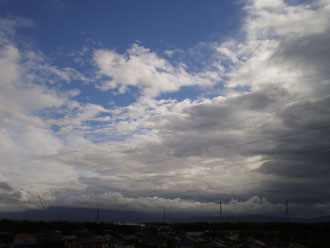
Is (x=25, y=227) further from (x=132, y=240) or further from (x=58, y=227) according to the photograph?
(x=132, y=240)

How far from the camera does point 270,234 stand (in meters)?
92.8

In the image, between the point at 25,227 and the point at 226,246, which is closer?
the point at 226,246

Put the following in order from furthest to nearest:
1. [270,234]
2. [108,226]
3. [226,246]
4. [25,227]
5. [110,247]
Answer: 1. [108,226]
2. [25,227]
3. [270,234]
4. [110,247]
5. [226,246]

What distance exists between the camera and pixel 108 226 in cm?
11519

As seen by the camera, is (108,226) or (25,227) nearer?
(25,227)

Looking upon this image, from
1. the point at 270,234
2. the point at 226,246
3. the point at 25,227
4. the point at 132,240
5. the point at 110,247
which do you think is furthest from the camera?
the point at 25,227

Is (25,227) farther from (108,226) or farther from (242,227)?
(242,227)

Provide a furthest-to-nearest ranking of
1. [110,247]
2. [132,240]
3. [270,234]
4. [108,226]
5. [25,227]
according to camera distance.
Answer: [108,226], [25,227], [270,234], [132,240], [110,247]

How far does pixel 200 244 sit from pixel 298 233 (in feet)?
167

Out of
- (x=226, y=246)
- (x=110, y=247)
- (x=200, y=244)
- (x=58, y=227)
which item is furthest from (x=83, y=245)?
(x=58, y=227)

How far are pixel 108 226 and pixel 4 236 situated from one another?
43.5m

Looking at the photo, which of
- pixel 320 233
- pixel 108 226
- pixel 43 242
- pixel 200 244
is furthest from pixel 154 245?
pixel 320 233

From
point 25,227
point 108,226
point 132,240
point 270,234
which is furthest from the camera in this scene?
point 108,226

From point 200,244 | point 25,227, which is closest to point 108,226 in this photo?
point 25,227
